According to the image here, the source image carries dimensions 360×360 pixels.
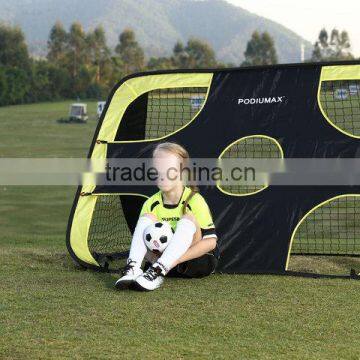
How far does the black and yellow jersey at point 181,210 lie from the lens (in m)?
5.98

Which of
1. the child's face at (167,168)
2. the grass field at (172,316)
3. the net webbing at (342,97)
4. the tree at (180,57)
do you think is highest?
the tree at (180,57)

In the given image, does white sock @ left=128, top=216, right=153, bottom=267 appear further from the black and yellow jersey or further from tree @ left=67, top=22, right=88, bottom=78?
tree @ left=67, top=22, right=88, bottom=78

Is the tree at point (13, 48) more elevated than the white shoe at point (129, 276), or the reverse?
the tree at point (13, 48)

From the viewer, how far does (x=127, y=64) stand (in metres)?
110

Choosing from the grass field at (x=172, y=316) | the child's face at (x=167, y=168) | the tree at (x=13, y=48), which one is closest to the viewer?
the grass field at (x=172, y=316)

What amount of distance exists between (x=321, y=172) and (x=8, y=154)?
83.5 feet

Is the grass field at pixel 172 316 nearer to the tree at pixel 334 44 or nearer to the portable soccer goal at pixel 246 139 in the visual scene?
the portable soccer goal at pixel 246 139

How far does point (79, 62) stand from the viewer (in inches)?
4001

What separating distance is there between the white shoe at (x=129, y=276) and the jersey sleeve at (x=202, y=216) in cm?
64

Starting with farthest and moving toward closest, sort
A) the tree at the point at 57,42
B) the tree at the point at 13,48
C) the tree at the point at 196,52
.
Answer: the tree at the point at 57,42 → the tree at the point at 196,52 → the tree at the point at 13,48

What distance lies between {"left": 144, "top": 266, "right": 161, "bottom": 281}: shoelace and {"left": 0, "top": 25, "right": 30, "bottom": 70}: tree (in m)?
76.9

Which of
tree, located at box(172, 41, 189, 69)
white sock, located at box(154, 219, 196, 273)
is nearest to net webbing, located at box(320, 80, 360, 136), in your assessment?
white sock, located at box(154, 219, 196, 273)

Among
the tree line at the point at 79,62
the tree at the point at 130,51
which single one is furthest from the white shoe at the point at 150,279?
the tree at the point at 130,51

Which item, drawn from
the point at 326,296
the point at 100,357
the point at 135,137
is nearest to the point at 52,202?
the point at 135,137
